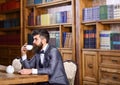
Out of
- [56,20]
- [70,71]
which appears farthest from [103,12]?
[56,20]

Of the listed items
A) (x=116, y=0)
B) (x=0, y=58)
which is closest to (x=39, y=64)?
(x=116, y=0)

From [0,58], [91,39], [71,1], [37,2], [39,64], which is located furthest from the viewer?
[0,58]

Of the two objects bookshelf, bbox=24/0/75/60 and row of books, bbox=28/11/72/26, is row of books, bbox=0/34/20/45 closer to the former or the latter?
bookshelf, bbox=24/0/75/60

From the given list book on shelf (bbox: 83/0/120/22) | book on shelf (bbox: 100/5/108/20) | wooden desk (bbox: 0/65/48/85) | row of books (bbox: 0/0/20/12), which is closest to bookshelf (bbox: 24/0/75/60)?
book on shelf (bbox: 83/0/120/22)

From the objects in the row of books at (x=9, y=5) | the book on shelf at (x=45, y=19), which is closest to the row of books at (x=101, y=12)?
the book on shelf at (x=45, y=19)

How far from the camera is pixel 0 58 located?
22.5 ft

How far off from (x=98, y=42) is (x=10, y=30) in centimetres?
335

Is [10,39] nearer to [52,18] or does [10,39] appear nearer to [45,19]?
[45,19]

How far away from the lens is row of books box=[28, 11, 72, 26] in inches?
188

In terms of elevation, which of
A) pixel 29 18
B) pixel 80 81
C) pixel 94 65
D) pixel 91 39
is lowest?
pixel 80 81

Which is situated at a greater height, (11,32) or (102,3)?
(102,3)

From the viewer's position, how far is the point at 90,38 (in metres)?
4.30

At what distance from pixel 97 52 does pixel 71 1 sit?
1086 mm

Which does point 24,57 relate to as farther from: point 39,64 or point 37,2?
point 37,2
